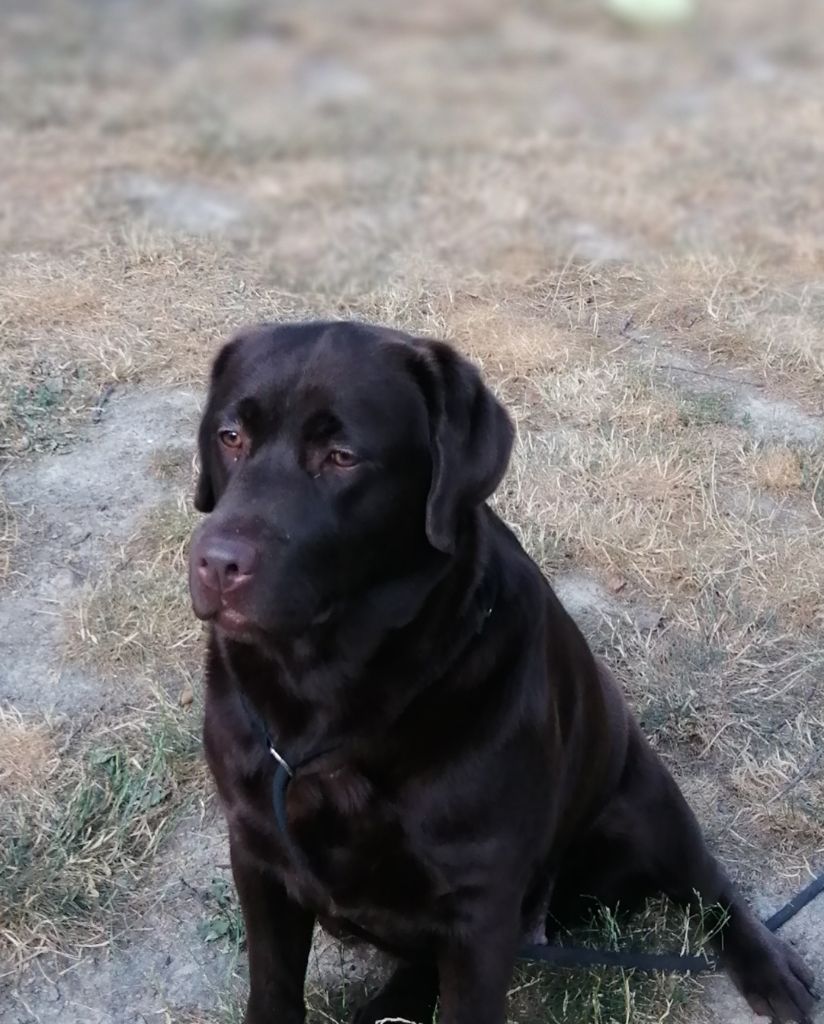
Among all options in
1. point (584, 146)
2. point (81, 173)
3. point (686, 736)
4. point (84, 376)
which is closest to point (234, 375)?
point (584, 146)

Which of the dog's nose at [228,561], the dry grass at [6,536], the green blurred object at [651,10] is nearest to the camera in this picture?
the green blurred object at [651,10]

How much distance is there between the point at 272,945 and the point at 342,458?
2.85 ft

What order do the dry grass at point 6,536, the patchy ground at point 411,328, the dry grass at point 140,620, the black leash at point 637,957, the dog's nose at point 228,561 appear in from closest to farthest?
1. the patchy ground at point 411,328
2. the dog's nose at point 228,561
3. the black leash at point 637,957
4. the dry grass at point 140,620
5. the dry grass at point 6,536

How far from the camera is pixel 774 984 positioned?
2248 mm

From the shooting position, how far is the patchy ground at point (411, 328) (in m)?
1.08

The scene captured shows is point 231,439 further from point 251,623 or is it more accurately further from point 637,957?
point 637,957

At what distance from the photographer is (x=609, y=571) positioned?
336 cm

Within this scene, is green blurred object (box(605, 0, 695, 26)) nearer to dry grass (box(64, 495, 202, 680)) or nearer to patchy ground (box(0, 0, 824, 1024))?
patchy ground (box(0, 0, 824, 1024))

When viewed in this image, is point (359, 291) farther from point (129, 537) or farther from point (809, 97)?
point (809, 97)

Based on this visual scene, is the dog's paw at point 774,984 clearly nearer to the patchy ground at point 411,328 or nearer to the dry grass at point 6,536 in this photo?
the patchy ground at point 411,328

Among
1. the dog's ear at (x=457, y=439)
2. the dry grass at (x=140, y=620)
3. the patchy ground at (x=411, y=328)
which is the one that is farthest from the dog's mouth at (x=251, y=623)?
the dry grass at (x=140, y=620)

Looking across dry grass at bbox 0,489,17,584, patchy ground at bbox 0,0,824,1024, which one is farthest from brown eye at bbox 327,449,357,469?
dry grass at bbox 0,489,17,584

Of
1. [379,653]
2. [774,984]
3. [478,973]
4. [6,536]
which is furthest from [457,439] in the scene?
[6,536]

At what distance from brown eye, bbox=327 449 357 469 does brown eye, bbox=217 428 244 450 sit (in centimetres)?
16
